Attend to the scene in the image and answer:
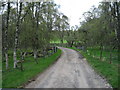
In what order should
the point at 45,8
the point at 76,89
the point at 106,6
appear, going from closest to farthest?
the point at 76,89 < the point at 106,6 < the point at 45,8

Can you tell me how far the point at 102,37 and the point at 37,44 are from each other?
9.81m

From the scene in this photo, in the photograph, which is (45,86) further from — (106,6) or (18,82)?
(106,6)

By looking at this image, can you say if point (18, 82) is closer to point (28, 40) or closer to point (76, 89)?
point (76, 89)

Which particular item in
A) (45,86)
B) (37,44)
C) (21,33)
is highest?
(21,33)

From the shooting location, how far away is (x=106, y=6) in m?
17.6

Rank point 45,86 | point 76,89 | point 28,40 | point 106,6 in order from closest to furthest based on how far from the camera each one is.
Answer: point 76,89 → point 45,86 → point 106,6 → point 28,40

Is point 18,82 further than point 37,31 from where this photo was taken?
No

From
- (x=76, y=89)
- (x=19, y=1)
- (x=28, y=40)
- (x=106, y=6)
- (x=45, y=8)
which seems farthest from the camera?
(x=45, y=8)

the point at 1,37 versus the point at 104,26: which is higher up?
the point at 104,26

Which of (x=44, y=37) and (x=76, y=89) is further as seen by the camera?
(x=44, y=37)

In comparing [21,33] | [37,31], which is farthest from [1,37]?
[37,31]

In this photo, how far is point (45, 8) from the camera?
20.6 m

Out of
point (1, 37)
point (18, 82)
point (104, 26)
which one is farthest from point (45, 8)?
point (18, 82)

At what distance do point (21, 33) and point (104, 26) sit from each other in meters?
11.8
